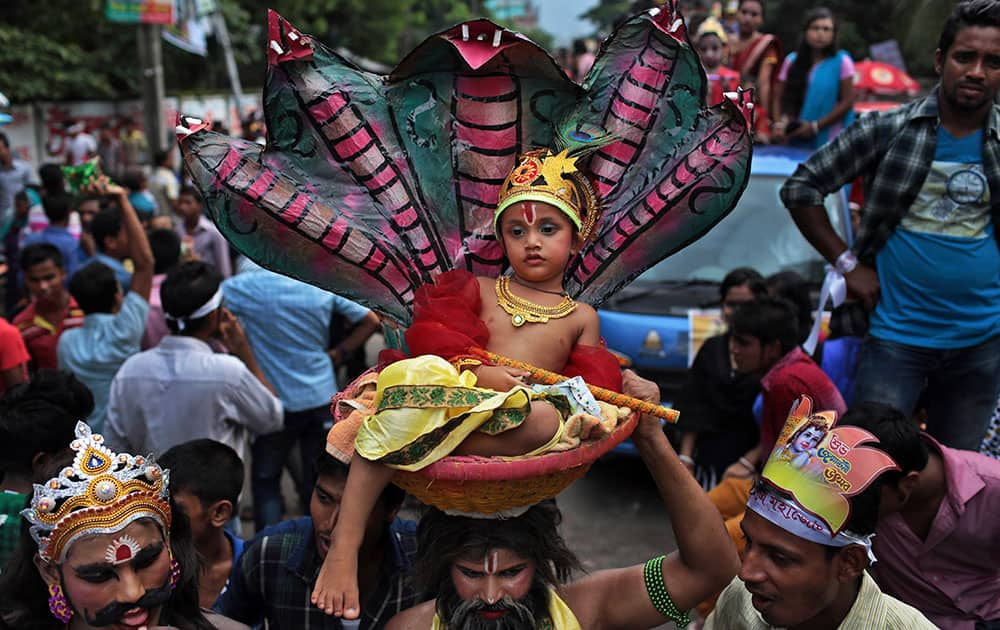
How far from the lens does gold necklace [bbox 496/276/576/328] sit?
2615 millimetres

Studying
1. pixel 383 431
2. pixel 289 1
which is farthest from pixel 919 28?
pixel 289 1

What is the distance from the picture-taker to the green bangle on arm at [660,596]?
8.59 ft

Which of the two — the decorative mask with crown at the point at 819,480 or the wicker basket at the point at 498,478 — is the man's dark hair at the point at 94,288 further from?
the decorative mask with crown at the point at 819,480

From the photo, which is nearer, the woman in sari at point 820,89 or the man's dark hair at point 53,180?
the man's dark hair at point 53,180

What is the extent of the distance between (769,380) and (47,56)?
65.8 feet

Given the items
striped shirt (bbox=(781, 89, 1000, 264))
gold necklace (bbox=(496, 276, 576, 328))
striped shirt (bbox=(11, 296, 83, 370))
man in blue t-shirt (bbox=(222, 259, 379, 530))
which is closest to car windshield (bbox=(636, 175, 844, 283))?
man in blue t-shirt (bbox=(222, 259, 379, 530))

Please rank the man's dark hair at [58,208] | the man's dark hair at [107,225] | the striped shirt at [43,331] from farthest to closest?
the man's dark hair at [58,208]
the man's dark hair at [107,225]
the striped shirt at [43,331]

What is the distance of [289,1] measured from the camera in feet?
88.2

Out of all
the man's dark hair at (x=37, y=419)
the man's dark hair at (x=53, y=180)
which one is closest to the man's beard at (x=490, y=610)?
the man's dark hair at (x=37, y=419)

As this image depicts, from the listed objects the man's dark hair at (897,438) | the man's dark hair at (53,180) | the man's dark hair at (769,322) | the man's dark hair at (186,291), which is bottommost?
the man's dark hair at (53,180)

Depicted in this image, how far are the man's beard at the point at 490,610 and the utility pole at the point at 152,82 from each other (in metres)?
14.8

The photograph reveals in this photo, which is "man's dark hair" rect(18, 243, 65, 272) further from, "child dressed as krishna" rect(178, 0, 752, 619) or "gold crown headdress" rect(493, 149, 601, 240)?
"gold crown headdress" rect(493, 149, 601, 240)

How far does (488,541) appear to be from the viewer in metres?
2.49

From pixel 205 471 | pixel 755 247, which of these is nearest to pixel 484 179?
pixel 205 471
